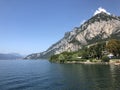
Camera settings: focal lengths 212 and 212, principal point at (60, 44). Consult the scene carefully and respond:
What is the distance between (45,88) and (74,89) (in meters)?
11.2

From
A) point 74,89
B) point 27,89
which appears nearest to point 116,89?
point 74,89

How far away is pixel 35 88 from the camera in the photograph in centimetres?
7481

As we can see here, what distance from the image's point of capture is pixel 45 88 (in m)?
75.2

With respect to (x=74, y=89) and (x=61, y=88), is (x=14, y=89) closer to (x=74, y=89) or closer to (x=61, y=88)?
(x=61, y=88)

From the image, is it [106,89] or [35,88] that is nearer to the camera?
[106,89]

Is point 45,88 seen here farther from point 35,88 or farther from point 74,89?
point 74,89

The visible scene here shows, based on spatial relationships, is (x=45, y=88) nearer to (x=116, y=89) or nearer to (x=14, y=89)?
(x=14, y=89)

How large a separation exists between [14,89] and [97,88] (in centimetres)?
2852

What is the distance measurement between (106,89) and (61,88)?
15.2 metres

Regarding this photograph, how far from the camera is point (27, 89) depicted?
73000mm

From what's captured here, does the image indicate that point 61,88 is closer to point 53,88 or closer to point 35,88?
point 53,88

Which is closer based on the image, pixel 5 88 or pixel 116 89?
pixel 116 89

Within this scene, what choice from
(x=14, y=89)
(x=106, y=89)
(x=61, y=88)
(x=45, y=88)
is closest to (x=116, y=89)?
(x=106, y=89)

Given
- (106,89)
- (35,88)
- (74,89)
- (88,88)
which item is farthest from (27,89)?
(106,89)
